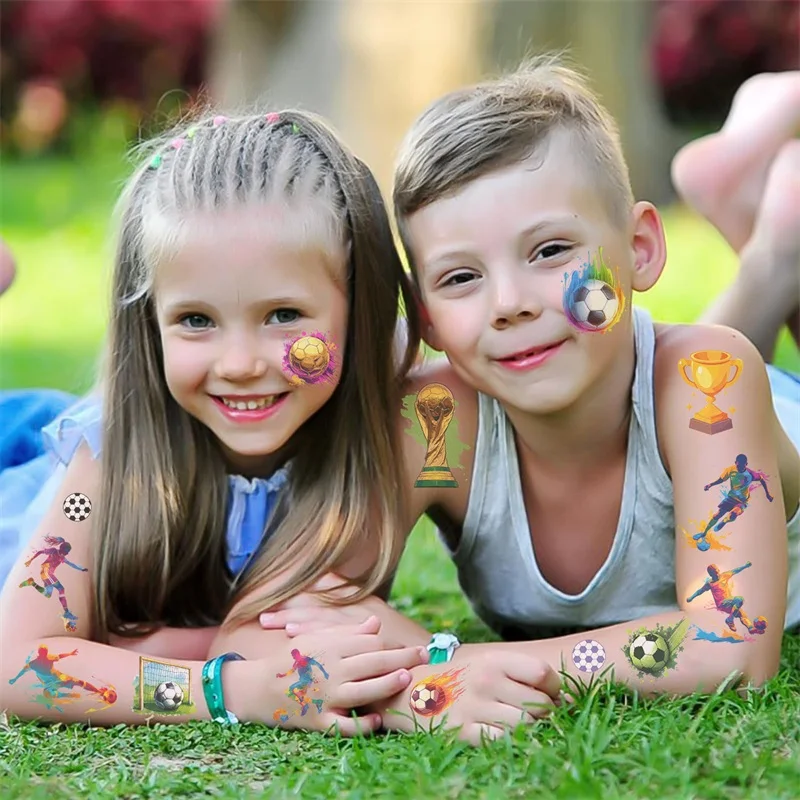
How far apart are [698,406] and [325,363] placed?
70 centimetres

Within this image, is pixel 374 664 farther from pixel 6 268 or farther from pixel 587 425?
pixel 6 268

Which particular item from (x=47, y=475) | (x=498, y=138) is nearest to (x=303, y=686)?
(x=498, y=138)

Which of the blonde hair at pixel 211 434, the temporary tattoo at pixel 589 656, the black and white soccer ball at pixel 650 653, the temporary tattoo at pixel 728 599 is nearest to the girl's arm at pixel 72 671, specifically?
the blonde hair at pixel 211 434

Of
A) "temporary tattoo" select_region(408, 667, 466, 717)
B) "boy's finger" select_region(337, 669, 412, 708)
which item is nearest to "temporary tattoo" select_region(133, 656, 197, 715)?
"boy's finger" select_region(337, 669, 412, 708)

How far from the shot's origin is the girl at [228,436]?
267 cm

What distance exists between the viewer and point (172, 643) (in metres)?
2.88

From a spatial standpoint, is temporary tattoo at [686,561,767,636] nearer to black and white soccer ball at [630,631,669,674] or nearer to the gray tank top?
black and white soccer ball at [630,631,669,674]

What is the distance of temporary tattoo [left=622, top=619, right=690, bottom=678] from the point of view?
8.30 feet

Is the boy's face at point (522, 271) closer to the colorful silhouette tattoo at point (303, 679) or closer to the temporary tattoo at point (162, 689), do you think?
the colorful silhouette tattoo at point (303, 679)

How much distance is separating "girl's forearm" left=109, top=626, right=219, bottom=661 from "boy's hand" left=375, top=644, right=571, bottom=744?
0.50 m

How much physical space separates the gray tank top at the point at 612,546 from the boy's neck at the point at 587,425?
26mm

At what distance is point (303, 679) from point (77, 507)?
633 mm

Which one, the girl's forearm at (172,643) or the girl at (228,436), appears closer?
the girl at (228,436)

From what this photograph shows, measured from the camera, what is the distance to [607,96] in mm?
9523
